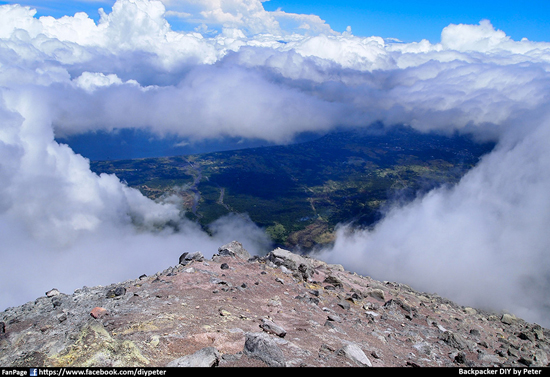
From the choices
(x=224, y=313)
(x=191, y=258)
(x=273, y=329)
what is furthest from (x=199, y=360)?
(x=191, y=258)

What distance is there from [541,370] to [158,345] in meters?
20.3

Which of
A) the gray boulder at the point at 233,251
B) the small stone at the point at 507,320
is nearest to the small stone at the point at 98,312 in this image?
the gray boulder at the point at 233,251

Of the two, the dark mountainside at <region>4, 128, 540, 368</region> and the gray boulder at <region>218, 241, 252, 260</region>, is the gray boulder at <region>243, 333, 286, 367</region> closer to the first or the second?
the dark mountainside at <region>4, 128, 540, 368</region>

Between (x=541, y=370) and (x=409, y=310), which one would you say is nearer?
(x=541, y=370)

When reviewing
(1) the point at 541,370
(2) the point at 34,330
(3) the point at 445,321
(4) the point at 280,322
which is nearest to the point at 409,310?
(3) the point at 445,321

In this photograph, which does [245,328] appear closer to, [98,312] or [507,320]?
[98,312]

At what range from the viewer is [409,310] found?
25766mm

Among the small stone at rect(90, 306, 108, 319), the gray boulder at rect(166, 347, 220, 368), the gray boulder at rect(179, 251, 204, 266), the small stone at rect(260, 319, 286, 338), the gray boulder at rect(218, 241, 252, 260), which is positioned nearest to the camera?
the gray boulder at rect(166, 347, 220, 368)

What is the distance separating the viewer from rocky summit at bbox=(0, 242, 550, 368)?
12.5 meters

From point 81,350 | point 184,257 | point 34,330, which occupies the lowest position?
point 34,330

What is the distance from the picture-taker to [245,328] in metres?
16.2

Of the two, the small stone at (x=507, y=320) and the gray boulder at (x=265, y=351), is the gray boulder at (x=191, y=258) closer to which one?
the gray boulder at (x=265, y=351)

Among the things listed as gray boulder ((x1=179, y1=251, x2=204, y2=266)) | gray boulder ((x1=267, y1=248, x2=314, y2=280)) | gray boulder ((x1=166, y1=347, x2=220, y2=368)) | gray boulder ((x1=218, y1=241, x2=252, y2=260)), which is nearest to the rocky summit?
gray boulder ((x1=166, y1=347, x2=220, y2=368))

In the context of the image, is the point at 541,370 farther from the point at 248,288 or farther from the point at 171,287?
the point at 171,287
